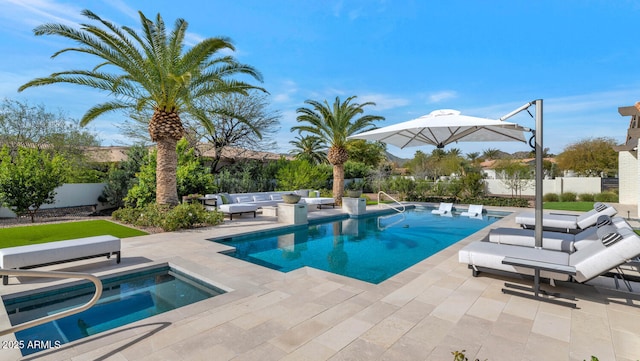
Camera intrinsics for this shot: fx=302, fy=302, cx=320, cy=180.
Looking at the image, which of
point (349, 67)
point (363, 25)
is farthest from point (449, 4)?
point (349, 67)

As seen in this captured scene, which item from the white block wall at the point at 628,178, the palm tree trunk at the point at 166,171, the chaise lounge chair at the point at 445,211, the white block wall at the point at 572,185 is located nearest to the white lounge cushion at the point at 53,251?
the palm tree trunk at the point at 166,171

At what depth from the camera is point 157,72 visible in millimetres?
10266

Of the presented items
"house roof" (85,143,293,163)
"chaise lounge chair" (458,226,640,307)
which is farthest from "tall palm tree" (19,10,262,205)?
"house roof" (85,143,293,163)

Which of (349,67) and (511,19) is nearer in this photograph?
(511,19)

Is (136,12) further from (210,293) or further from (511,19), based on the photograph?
(511,19)

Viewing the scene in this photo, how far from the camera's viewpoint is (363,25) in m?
14.2

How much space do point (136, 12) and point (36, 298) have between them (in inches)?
352

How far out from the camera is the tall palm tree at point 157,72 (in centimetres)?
973

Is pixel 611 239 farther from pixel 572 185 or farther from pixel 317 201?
pixel 572 185

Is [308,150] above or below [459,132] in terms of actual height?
above

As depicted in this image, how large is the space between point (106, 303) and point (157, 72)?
811 centimetres

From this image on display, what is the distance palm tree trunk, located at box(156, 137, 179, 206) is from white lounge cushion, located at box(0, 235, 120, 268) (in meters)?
4.89

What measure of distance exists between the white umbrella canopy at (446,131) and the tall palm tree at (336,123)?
6.68m

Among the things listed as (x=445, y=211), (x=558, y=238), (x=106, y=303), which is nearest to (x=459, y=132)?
(x=558, y=238)
